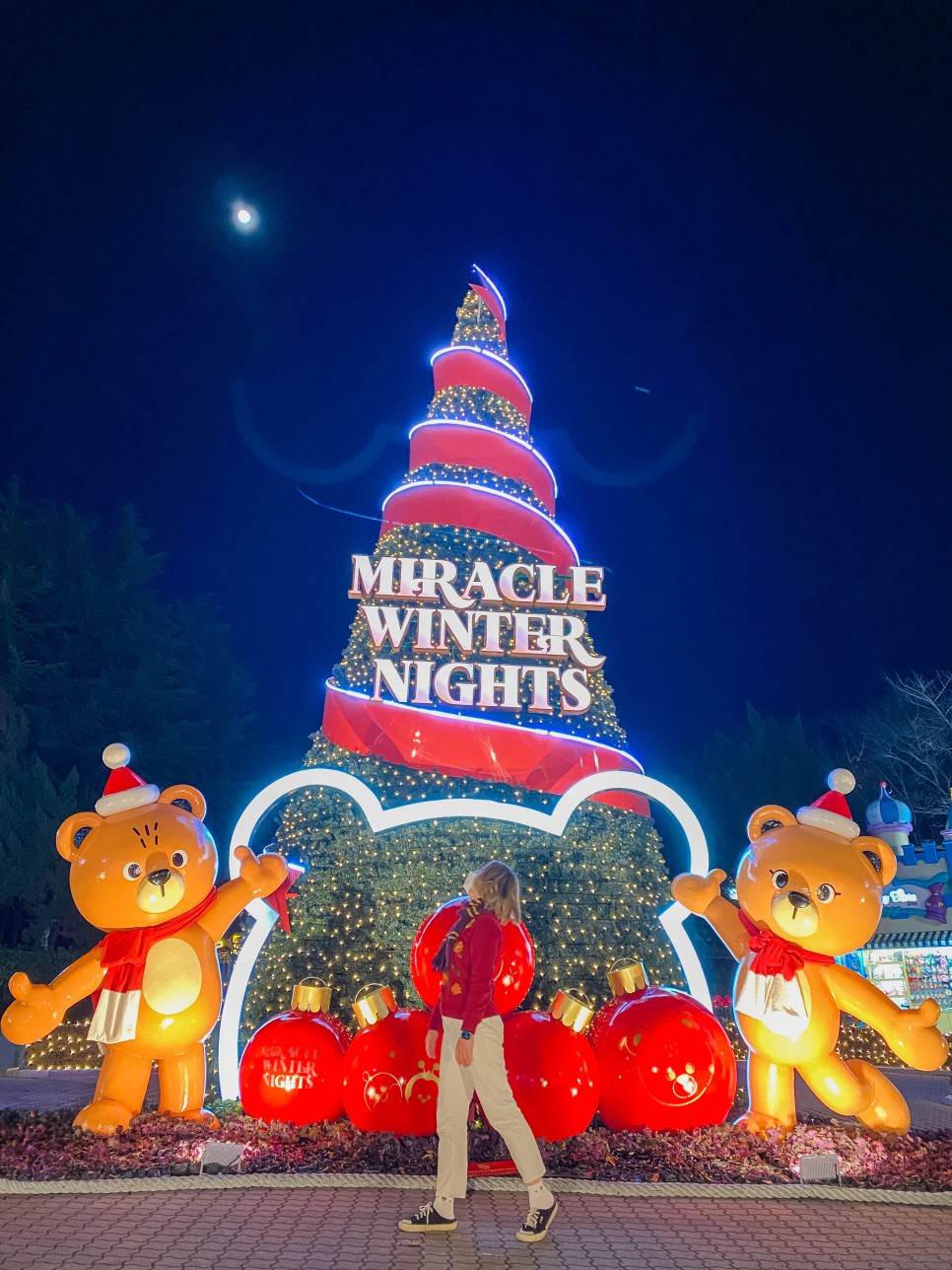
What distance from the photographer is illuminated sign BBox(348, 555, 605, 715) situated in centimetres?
898

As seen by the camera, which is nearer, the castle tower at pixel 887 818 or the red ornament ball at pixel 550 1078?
the red ornament ball at pixel 550 1078

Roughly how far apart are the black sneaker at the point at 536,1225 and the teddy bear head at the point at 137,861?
9.33 ft

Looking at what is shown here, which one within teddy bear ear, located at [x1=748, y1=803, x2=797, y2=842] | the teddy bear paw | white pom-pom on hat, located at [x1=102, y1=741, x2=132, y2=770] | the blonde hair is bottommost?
the teddy bear paw

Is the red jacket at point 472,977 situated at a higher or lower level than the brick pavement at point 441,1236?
higher

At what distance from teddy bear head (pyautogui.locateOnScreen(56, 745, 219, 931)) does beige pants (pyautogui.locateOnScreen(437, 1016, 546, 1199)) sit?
7.54 ft

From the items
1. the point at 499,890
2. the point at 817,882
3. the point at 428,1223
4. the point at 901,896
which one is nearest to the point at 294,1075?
the point at 428,1223

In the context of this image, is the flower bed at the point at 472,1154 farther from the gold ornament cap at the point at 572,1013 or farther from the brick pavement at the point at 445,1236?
the gold ornament cap at the point at 572,1013

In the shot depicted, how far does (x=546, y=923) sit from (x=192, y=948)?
10.2 ft

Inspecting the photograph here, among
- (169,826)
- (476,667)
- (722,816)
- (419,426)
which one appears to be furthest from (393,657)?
(722,816)

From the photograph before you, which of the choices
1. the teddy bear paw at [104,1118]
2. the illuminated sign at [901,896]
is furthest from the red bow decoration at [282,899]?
the illuminated sign at [901,896]

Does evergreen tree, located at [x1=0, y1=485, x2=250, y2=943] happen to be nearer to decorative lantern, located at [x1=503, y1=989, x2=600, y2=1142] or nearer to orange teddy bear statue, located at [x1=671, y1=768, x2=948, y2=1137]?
decorative lantern, located at [x1=503, y1=989, x2=600, y2=1142]

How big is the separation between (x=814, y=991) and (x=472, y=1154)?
229 centimetres

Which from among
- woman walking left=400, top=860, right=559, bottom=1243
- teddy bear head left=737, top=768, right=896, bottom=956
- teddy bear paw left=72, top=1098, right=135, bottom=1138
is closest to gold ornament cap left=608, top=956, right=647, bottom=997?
teddy bear head left=737, top=768, right=896, bottom=956

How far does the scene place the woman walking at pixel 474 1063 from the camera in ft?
12.1
